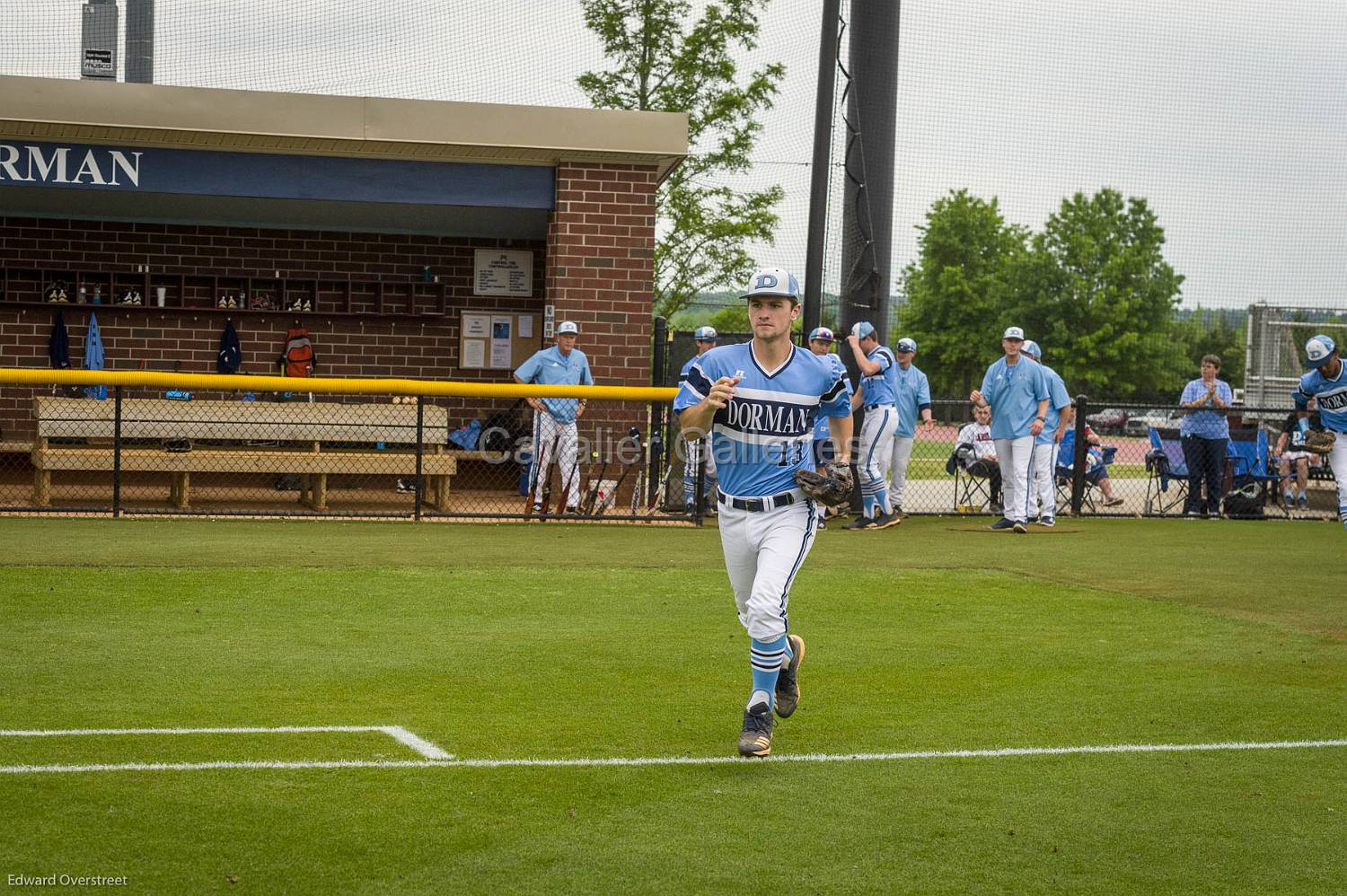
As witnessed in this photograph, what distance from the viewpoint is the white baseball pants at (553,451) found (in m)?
15.1

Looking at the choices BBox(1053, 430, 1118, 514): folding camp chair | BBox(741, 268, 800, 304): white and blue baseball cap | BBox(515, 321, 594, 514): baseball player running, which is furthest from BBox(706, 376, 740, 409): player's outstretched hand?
BBox(1053, 430, 1118, 514): folding camp chair

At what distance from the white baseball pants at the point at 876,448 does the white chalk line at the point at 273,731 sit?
9550mm

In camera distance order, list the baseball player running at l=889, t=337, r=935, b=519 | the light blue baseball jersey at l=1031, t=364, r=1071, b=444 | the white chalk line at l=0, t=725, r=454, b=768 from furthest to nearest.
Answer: the baseball player running at l=889, t=337, r=935, b=519, the light blue baseball jersey at l=1031, t=364, r=1071, b=444, the white chalk line at l=0, t=725, r=454, b=768

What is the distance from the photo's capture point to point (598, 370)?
16.4m

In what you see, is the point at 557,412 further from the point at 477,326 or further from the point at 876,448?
the point at 477,326

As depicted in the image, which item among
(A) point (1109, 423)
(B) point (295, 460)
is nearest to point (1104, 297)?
(A) point (1109, 423)

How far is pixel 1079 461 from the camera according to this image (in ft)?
57.6

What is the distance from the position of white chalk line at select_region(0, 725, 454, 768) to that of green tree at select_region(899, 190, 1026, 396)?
54.7 meters

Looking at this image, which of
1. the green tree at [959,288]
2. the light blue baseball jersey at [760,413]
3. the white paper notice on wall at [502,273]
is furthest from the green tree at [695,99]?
the green tree at [959,288]

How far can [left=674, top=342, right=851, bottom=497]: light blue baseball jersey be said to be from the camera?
6.19m

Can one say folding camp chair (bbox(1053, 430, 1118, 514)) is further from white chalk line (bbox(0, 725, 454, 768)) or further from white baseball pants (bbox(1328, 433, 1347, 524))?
white chalk line (bbox(0, 725, 454, 768))

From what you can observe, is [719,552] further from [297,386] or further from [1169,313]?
[1169,313]

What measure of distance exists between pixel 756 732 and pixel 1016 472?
10.1 meters

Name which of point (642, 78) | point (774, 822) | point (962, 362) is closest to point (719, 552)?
point (774, 822)
